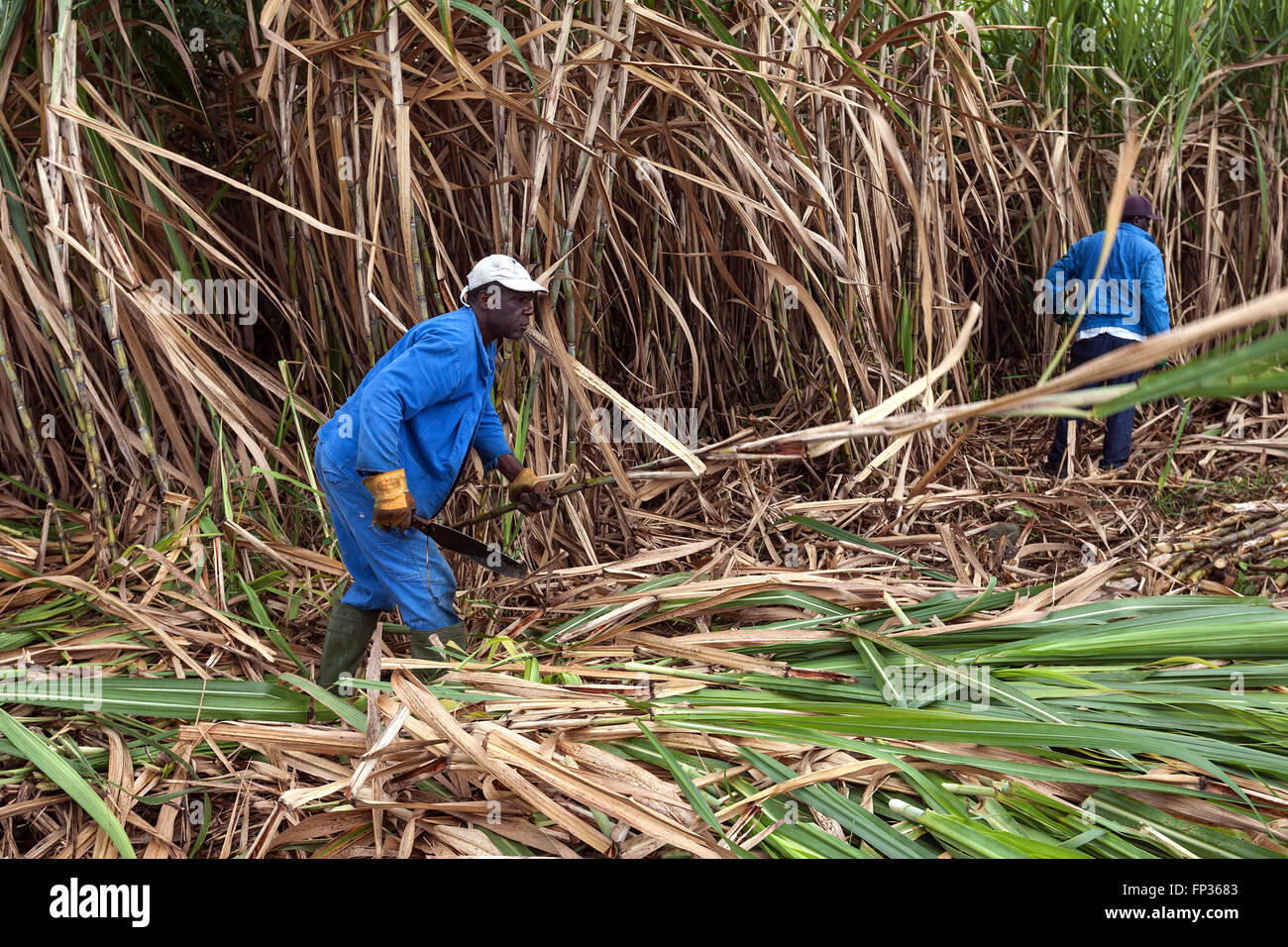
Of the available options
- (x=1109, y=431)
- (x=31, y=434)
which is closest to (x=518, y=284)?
(x=31, y=434)

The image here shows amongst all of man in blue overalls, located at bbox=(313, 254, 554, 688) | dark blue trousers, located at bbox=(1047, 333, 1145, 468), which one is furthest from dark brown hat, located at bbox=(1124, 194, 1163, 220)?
man in blue overalls, located at bbox=(313, 254, 554, 688)

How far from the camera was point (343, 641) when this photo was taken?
8.70 ft

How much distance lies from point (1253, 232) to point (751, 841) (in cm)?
462

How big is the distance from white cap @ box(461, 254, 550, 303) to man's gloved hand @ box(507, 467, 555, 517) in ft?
1.85

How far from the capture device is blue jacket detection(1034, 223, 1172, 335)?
162 inches

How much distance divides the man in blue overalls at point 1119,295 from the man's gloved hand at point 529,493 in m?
2.54

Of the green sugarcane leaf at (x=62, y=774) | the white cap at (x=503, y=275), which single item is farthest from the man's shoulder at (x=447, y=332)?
the green sugarcane leaf at (x=62, y=774)

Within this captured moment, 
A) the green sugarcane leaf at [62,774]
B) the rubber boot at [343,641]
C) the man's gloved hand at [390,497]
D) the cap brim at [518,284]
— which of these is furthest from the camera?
the rubber boot at [343,641]

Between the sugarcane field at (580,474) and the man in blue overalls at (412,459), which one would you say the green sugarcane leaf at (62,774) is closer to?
the sugarcane field at (580,474)

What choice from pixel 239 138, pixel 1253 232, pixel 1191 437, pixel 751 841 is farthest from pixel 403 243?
pixel 1253 232

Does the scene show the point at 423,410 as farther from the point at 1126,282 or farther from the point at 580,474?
the point at 1126,282

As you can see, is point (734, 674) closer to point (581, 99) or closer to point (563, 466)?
point (563, 466)

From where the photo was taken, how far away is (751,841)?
1651 millimetres

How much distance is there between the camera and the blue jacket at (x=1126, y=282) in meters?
4.11
